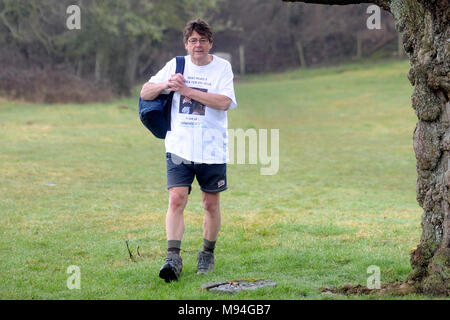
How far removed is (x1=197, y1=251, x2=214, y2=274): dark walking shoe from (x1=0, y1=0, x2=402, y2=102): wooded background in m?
27.6

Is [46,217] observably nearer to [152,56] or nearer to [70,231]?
[70,231]

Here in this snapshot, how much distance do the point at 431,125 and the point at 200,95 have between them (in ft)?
6.46

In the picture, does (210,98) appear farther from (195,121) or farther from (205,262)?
(205,262)

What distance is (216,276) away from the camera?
6262 mm

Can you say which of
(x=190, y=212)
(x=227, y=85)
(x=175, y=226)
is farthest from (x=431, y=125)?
(x=190, y=212)

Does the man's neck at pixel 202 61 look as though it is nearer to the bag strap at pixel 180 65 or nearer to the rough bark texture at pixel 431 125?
the bag strap at pixel 180 65

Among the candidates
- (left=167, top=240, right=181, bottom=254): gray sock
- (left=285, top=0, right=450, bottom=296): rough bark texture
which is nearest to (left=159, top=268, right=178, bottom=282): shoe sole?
(left=167, top=240, right=181, bottom=254): gray sock

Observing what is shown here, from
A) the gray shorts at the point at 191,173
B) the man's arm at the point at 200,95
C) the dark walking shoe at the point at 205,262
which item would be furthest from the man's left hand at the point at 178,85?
the dark walking shoe at the point at 205,262

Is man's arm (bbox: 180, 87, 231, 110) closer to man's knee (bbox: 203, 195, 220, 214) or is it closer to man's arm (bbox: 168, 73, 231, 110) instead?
man's arm (bbox: 168, 73, 231, 110)

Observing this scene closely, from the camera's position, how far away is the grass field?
6285mm

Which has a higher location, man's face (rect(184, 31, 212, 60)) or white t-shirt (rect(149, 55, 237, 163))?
man's face (rect(184, 31, 212, 60))

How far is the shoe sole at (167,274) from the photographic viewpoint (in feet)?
19.5

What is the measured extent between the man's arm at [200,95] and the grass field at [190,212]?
156 centimetres
